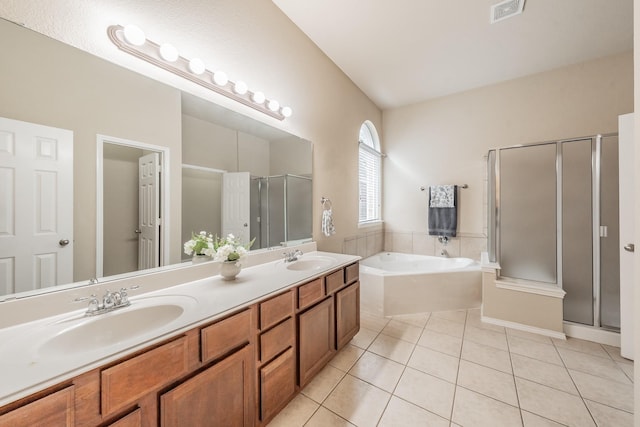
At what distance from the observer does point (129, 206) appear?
1216mm

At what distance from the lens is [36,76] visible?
95cm

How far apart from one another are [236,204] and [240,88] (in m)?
0.82

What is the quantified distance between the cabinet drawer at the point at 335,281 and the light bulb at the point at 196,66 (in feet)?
5.14

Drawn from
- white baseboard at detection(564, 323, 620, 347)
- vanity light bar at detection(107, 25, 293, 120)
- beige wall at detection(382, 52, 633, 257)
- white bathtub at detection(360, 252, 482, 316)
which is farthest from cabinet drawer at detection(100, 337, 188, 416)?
beige wall at detection(382, 52, 633, 257)

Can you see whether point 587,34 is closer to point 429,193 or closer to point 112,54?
point 429,193

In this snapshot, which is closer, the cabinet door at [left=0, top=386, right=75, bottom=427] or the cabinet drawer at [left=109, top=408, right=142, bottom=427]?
the cabinet door at [left=0, top=386, right=75, bottom=427]

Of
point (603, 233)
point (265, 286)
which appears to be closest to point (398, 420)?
point (265, 286)

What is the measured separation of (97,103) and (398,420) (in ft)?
7.37

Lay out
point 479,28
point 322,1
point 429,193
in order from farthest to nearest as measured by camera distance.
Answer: point 429,193 < point 479,28 < point 322,1

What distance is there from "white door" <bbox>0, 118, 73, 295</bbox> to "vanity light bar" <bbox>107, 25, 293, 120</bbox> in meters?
0.55

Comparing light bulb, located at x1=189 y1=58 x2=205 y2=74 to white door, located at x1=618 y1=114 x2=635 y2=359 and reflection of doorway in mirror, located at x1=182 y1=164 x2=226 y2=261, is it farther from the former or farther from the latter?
white door, located at x1=618 y1=114 x2=635 y2=359

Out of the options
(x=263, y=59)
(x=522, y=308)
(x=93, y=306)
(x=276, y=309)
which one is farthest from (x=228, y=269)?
(x=522, y=308)

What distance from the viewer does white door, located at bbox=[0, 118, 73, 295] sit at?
895mm

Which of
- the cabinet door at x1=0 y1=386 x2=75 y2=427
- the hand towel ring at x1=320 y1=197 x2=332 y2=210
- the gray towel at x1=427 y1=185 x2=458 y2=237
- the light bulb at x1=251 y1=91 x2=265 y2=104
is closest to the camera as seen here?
the cabinet door at x1=0 y1=386 x2=75 y2=427
